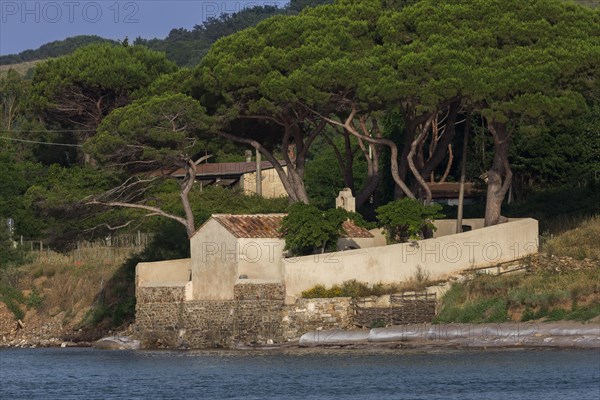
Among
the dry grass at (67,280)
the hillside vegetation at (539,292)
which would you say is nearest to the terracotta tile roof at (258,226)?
the hillside vegetation at (539,292)

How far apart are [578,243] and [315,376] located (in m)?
16.0

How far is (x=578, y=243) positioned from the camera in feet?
174

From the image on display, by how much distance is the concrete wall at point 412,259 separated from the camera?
49344 mm

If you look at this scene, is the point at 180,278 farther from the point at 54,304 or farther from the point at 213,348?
the point at 54,304

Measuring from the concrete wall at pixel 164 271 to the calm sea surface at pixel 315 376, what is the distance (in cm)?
512

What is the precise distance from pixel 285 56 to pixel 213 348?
1107 cm

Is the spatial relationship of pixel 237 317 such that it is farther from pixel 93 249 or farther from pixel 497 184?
pixel 93 249

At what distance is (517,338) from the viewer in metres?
44.8

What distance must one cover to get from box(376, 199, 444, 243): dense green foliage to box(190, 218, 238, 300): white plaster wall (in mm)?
5658

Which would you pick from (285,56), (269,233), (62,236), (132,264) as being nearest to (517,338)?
(269,233)

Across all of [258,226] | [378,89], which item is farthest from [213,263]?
[378,89]

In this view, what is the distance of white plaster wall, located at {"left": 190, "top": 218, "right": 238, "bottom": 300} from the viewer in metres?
50.6

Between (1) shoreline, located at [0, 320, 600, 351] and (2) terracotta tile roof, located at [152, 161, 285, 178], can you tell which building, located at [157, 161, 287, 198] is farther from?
(1) shoreline, located at [0, 320, 600, 351]

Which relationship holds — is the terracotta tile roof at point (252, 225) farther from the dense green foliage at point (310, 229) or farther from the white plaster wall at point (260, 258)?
the dense green foliage at point (310, 229)
